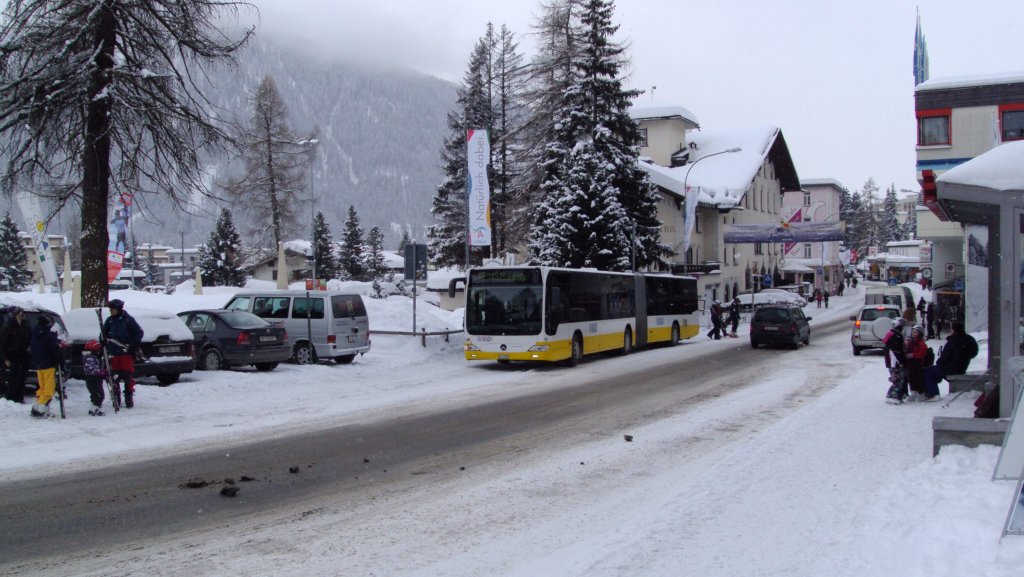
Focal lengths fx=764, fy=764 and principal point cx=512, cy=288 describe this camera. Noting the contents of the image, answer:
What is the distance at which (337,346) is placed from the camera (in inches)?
799

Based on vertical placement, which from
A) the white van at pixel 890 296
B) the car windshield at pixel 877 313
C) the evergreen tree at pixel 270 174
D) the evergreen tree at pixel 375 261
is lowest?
the car windshield at pixel 877 313

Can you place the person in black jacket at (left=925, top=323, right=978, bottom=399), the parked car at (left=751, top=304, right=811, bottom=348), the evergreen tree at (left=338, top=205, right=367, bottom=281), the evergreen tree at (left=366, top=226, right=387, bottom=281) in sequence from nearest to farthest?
the person in black jacket at (left=925, top=323, right=978, bottom=399), the parked car at (left=751, top=304, right=811, bottom=348), the evergreen tree at (left=338, top=205, right=367, bottom=281), the evergreen tree at (left=366, top=226, right=387, bottom=281)

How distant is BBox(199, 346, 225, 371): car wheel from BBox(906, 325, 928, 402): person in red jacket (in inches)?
564

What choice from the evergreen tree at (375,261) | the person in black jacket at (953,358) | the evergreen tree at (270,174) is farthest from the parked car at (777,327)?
the evergreen tree at (375,261)

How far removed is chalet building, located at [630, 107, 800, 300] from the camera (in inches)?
2106

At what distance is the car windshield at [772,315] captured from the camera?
28.6 m

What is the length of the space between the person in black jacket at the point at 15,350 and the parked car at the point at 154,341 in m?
1.56

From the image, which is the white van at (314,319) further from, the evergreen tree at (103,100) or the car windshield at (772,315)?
the car windshield at (772,315)

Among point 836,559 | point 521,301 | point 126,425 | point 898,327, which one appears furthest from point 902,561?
point 521,301

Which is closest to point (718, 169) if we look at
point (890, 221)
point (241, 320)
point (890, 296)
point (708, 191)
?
point (708, 191)

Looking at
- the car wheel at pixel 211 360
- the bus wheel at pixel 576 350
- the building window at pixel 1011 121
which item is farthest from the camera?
the building window at pixel 1011 121

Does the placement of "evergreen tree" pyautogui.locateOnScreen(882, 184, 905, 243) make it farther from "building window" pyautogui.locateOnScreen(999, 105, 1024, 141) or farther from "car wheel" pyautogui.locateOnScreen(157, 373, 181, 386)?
"car wheel" pyautogui.locateOnScreen(157, 373, 181, 386)

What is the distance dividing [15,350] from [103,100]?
5488 millimetres

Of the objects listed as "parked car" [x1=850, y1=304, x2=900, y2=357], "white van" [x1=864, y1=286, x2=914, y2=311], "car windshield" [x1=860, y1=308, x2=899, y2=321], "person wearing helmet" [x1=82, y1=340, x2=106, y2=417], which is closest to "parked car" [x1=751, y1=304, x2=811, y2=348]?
"parked car" [x1=850, y1=304, x2=900, y2=357]
